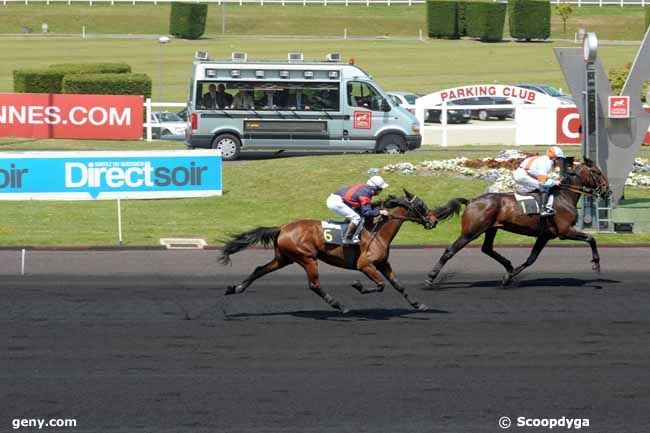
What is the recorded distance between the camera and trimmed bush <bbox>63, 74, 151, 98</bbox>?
137ft

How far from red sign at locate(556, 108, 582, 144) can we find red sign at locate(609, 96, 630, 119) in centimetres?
1202

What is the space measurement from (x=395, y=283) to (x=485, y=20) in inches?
2520

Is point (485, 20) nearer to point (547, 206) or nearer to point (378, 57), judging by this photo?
point (378, 57)

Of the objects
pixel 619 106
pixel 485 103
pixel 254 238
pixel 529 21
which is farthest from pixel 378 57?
pixel 254 238

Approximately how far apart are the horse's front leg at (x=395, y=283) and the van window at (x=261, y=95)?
55.7 ft

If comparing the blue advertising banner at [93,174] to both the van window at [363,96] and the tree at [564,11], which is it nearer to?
the van window at [363,96]

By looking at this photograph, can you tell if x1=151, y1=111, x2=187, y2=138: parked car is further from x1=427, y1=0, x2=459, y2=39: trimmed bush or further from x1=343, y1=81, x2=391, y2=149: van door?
x1=427, y1=0, x2=459, y2=39: trimmed bush

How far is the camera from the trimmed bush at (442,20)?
7569 centimetres

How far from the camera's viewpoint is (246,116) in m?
30.3

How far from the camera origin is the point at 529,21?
7525 centimetres

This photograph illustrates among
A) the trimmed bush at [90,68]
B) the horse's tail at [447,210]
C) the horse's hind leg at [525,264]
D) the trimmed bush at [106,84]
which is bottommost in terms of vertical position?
the horse's hind leg at [525,264]

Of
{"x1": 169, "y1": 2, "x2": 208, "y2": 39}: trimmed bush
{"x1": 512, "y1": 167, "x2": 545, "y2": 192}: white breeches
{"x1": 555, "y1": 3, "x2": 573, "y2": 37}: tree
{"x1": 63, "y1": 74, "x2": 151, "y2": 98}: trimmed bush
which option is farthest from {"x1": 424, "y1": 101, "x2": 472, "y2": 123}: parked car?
{"x1": 169, "y1": 2, "x2": 208, "y2": 39}: trimmed bush

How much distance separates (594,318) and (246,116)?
1785 cm

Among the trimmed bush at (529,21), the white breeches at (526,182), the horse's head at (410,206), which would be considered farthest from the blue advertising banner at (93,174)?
the trimmed bush at (529,21)
